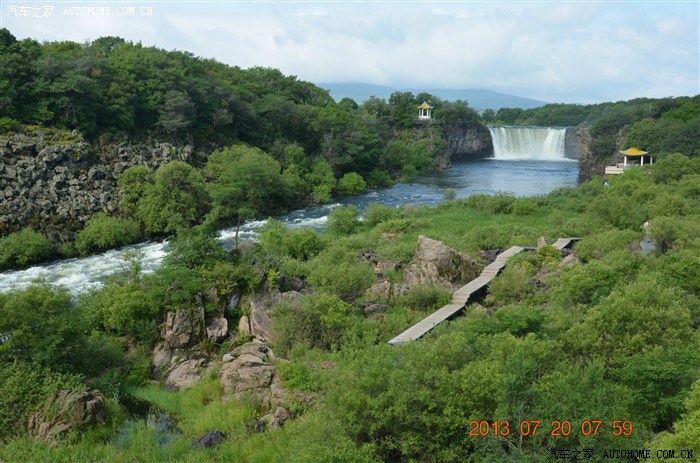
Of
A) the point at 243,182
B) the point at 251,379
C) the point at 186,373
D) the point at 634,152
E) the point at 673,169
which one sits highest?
the point at 634,152

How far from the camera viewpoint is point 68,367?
41.0ft

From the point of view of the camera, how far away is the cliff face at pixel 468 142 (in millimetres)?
80562

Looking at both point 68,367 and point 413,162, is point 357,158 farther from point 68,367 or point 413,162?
point 68,367

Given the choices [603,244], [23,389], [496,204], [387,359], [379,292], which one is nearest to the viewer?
[387,359]

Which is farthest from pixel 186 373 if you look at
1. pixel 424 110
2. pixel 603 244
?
pixel 424 110

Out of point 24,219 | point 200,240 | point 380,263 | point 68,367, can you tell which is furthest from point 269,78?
point 68,367

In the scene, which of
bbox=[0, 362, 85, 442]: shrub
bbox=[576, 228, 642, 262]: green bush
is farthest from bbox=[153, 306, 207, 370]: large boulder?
bbox=[576, 228, 642, 262]: green bush

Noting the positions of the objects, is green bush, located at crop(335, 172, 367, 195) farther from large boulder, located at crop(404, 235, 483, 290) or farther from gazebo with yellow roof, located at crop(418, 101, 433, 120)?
gazebo with yellow roof, located at crop(418, 101, 433, 120)

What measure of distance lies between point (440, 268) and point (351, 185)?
2668 cm

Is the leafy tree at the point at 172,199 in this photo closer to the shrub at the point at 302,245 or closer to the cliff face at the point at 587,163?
the shrub at the point at 302,245

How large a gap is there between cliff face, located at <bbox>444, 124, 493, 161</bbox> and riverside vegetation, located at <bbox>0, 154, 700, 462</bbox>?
60325 millimetres

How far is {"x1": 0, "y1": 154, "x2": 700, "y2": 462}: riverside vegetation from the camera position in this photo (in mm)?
8555
